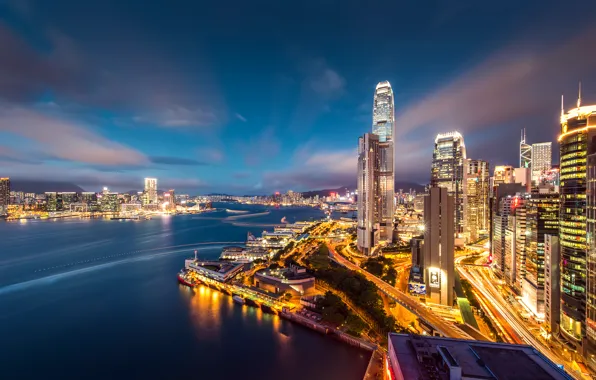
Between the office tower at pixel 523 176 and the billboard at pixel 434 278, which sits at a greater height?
the office tower at pixel 523 176

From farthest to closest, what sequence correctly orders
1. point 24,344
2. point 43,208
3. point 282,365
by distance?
point 43,208, point 24,344, point 282,365

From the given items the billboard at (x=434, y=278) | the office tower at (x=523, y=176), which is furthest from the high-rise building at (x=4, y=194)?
the office tower at (x=523, y=176)

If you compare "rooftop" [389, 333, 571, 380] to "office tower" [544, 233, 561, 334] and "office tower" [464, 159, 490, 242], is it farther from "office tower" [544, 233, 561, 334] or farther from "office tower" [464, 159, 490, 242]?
"office tower" [464, 159, 490, 242]

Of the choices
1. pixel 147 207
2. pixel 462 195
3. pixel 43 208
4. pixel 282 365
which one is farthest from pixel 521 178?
pixel 43 208

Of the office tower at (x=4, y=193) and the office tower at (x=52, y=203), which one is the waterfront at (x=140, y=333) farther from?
the office tower at (x=4, y=193)

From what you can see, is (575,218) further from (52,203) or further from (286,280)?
(52,203)

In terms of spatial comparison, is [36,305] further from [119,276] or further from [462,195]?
[462,195]
